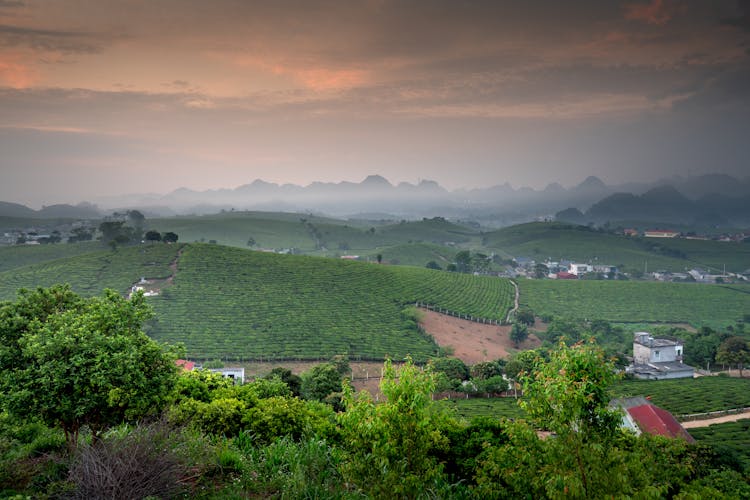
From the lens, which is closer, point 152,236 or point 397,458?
point 397,458

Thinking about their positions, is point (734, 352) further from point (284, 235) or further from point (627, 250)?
point (284, 235)

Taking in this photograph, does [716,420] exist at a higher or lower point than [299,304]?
lower

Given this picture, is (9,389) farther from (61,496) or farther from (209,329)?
(209,329)

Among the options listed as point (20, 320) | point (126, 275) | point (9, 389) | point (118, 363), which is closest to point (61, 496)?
point (118, 363)

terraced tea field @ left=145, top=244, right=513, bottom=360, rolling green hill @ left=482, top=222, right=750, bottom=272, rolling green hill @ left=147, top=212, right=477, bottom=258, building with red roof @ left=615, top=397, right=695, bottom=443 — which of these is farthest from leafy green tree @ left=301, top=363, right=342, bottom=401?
rolling green hill @ left=482, top=222, right=750, bottom=272

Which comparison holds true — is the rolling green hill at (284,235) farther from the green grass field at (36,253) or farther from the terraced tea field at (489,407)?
the terraced tea field at (489,407)

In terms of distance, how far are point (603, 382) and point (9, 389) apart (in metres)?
12.6

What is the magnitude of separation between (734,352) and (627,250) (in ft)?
326

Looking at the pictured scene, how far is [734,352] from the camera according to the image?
156ft

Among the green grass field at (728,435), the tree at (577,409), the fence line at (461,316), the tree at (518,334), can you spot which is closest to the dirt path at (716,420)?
the green grass field at (728,435)

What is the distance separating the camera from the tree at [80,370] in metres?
9.54

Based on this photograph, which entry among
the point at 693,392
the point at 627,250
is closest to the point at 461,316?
the point at 693,392

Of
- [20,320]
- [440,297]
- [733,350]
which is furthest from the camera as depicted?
[440,297]

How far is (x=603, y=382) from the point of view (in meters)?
6.35
